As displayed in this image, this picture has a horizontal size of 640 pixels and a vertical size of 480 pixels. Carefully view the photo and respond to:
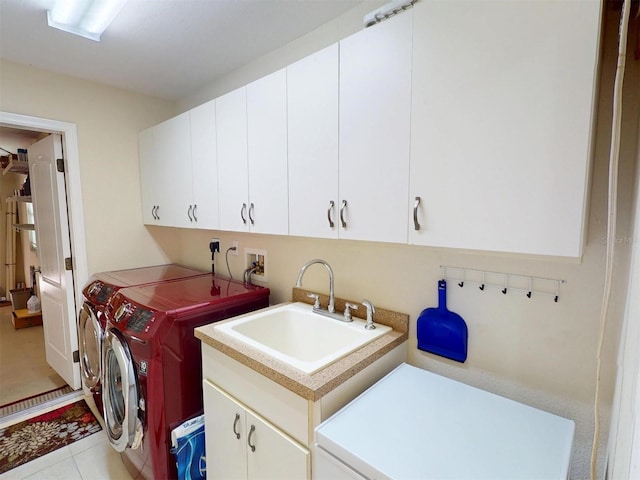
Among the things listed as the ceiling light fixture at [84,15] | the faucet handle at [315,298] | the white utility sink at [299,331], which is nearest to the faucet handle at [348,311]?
the white utility sink at [299,331]

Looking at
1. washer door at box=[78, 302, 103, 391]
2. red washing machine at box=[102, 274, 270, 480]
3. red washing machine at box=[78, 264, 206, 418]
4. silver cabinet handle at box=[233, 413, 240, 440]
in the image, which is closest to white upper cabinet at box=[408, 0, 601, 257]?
silver cabinet handle at box=[233, 413, 240, 440]

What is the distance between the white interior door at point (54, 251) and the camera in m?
2.35

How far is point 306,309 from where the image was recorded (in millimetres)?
1639

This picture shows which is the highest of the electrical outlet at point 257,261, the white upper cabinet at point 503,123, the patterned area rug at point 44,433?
the white upper cabinet at point 503,123

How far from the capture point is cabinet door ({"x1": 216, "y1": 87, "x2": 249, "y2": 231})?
1.59 metres

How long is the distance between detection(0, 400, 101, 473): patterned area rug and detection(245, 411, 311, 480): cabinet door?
1657mm

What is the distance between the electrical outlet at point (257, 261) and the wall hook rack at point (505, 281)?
1172 mm

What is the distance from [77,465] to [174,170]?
190cm

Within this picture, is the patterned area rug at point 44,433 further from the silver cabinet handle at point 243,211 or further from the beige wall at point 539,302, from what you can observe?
the beige wall at point 539,302

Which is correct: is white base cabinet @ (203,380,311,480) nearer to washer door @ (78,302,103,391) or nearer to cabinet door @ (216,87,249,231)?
cabinet door @ (216,87,249,231)

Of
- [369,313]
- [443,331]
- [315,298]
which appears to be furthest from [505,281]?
[315,298]

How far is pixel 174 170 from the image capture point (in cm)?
213

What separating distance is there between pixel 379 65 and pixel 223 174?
104 cm

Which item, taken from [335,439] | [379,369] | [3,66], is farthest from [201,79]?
[335,439]
